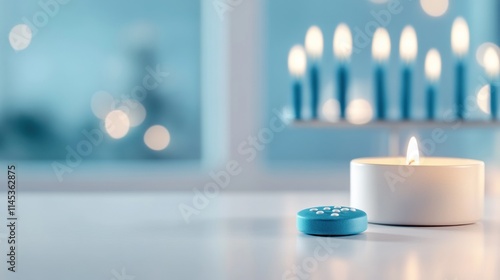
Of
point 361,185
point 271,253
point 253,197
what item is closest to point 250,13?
point 253,197

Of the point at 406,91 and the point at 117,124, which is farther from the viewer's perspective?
the point at 117,124

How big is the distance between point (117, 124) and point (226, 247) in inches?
73.4

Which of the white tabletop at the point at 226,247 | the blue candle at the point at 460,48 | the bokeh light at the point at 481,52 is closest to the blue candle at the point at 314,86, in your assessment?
the blue candle at the point at 460,48

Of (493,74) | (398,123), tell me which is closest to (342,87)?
(398,123)

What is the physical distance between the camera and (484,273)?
0.47 m

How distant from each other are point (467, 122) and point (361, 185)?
0.76m

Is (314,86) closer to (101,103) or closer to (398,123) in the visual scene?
(398,123)

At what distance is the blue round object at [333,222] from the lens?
0.61 m

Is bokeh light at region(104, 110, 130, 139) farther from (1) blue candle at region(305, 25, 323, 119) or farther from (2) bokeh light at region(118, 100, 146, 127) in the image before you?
(1) blue candle at region(305, 25, 323, 119)

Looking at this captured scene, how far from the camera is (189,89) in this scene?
235cm

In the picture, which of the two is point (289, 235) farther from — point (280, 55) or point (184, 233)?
point (280, 55)

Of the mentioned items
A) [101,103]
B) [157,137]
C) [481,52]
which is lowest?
[157,137]

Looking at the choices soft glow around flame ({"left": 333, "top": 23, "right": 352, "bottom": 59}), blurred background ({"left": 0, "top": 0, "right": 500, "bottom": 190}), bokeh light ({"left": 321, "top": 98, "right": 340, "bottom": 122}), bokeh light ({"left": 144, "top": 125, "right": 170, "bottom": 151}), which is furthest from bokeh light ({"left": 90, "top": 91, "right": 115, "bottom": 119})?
soft glow around flame ({"left": 333, "top": 23, "right": 352, "bottom": 59})

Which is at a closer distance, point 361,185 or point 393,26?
point 361,185
